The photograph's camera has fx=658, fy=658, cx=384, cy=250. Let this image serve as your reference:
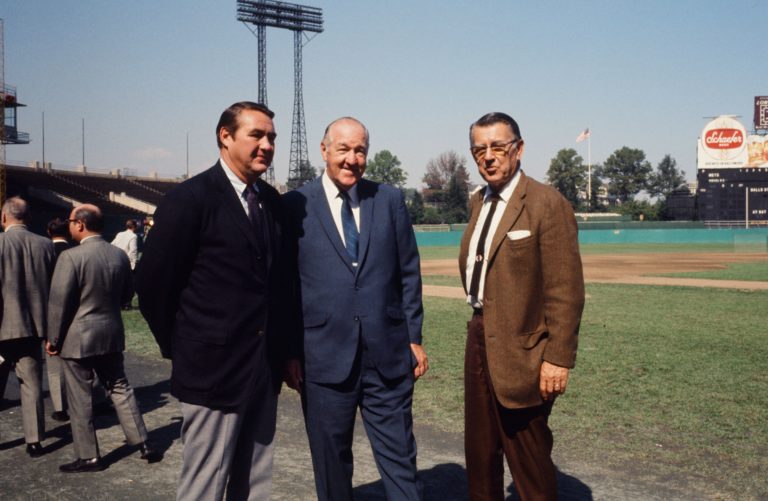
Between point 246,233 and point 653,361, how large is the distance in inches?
266

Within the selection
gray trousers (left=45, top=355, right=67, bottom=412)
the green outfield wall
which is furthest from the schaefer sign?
gray trousers (left=45, top=355, right=67, bottom=412)

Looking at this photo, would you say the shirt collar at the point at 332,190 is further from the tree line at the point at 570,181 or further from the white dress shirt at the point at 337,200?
the tree line at the point at 570,181

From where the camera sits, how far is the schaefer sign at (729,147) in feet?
189

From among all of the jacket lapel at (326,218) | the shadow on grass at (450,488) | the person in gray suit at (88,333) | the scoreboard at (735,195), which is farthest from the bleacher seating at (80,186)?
the jacket lapel at (326,218)

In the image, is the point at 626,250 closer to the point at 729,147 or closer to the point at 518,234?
the point at 729,147

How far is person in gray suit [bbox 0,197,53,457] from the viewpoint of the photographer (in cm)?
508

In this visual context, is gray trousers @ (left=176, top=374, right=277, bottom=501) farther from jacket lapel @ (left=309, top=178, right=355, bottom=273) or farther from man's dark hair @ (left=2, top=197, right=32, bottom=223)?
man's dark hair @ (left=2, top=197, right=32, bottom=223)

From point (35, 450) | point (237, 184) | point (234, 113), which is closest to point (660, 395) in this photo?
point (237, 184)

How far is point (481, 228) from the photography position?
322cm

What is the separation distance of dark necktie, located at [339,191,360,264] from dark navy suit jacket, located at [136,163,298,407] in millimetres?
475

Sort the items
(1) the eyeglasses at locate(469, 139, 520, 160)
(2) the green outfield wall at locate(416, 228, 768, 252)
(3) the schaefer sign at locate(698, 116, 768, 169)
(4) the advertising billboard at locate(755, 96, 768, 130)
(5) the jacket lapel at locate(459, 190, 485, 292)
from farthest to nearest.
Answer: (4) the advertising billboard at locate(755, 96, 768, 130) → (3) the schaefer sign at locate(698, 116, 768, 169) → (2) the green outfield wall at locate(416, 228, 768, 252) → (5) the jacket lapel at locate(459, 190, 485, 292) → (1) the eyeglasses at locate(469, 139, 520, 160)

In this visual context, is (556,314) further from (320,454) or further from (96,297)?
(96,297)

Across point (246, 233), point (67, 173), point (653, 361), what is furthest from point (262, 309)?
point (67, 173)

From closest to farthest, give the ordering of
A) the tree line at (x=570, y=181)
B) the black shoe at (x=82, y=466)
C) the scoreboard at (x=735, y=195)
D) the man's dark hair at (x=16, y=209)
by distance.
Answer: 1. the black shoe at (x=82, y=466)
2. the man's dark hair at (x=16, y=209)
3. the scoreboard at (x=735, y=195)
4. the tree line at (x=570, y=181)
